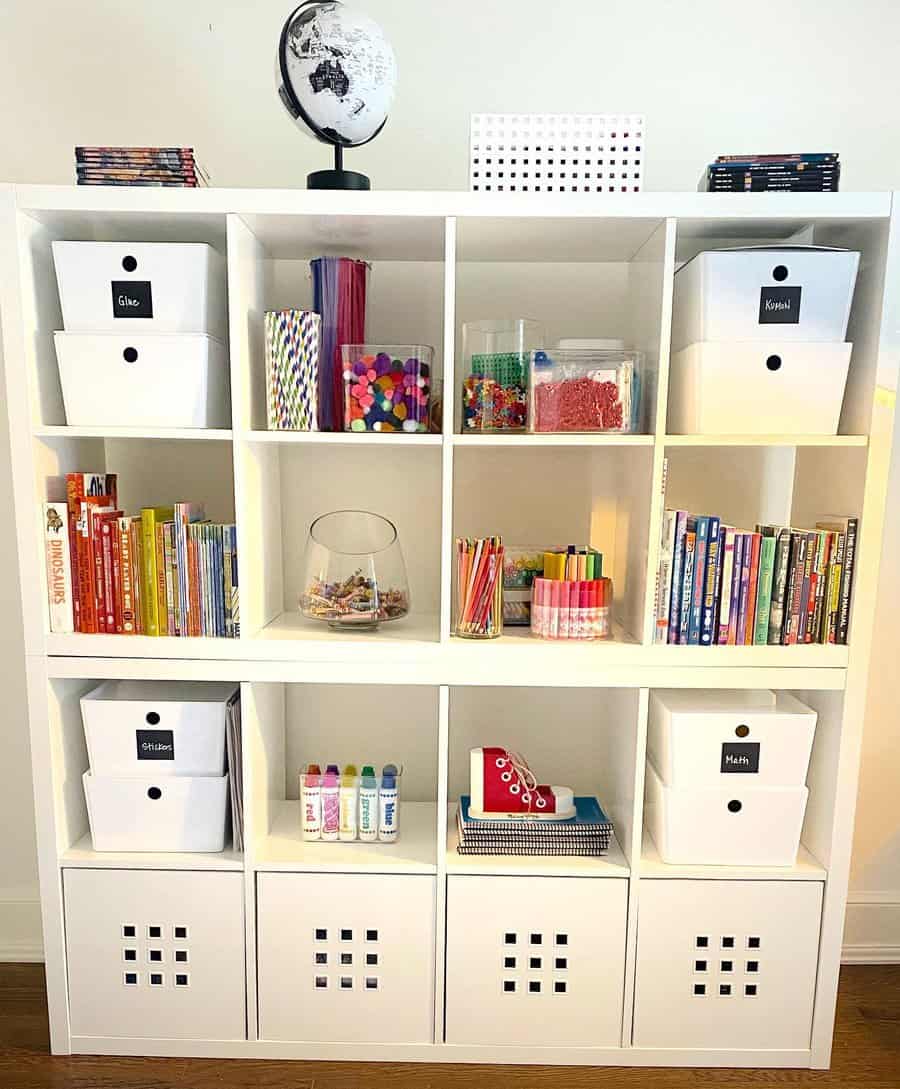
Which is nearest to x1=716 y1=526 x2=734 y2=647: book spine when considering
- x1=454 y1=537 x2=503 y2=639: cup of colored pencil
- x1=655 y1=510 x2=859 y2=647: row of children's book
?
x1=655 y1=510 x2=859 y2=647: row of children's book

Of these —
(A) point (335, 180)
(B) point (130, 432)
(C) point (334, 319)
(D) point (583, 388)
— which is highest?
(A) point (335, 180)

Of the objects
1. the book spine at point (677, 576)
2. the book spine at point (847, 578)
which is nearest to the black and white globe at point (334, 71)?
the book spine at point (677, 576)

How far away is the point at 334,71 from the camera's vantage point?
1436mm

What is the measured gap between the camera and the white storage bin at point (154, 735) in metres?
1.62

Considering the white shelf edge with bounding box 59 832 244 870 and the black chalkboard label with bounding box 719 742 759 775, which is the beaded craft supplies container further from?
the black chalkboard label with bounding box 719 742 759 775

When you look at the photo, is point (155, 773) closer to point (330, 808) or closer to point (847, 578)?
point (330, 808)

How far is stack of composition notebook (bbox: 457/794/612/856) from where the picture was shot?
166 centimetres

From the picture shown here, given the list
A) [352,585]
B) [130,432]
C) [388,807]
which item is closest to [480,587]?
[352,585]

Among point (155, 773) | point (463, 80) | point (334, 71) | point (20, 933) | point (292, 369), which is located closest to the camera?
point (334, 71)

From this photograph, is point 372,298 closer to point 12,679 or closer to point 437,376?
point 437,376

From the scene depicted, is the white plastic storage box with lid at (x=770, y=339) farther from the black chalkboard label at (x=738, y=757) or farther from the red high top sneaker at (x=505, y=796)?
the red high top sneaker at (x=505, y=796)

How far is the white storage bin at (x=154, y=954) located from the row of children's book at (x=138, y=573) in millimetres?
530

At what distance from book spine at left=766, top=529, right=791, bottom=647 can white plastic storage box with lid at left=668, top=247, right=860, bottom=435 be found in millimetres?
221

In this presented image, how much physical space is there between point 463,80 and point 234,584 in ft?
4.16
